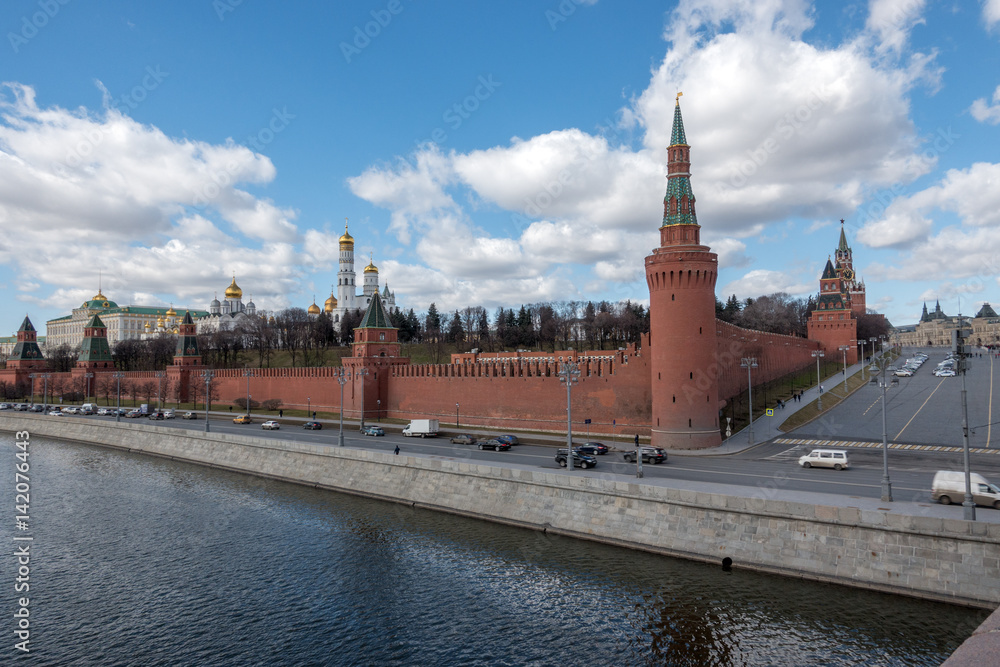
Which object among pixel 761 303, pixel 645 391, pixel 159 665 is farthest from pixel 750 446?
pixel 761 303

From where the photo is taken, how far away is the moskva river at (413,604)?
15.0 meters

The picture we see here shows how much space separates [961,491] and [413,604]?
17753mm

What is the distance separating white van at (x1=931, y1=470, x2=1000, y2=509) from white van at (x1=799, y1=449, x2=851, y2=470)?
7.32 meters

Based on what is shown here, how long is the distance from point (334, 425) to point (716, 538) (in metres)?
37.0

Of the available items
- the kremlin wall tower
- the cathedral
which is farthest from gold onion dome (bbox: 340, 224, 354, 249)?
the kremlin wall tower

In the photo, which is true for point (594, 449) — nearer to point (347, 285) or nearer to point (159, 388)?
point (159, 388)

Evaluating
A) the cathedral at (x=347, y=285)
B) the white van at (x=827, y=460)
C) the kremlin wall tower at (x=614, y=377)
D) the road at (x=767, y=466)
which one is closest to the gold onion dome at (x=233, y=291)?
the cathedral at (x=347, y=285)

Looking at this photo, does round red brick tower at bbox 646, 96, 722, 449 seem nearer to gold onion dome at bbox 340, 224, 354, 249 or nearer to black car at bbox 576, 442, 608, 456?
black car at bbox 576, 442, 608, 456

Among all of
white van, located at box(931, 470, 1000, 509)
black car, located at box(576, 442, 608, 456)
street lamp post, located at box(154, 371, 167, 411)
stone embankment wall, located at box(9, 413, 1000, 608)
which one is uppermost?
street lamp post, located at box(154, 371, 167, 411)

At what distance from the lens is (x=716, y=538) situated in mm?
19859

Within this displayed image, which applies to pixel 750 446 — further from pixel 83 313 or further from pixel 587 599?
pixel 83 313

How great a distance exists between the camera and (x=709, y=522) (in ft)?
66.3

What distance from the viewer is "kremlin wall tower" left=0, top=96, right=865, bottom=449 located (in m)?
36.1

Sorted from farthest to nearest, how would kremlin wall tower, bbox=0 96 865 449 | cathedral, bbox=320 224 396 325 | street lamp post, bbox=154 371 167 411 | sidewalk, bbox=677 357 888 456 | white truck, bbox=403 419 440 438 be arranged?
cathedral, bbox=320 224 396 325
street lamp post, bbox=154 371 167 411
white truck, bbox=403 419 440 438
kremlin wall tower, bbox=0 96 865 449
sidewalk, bbox=677 357 888 456
